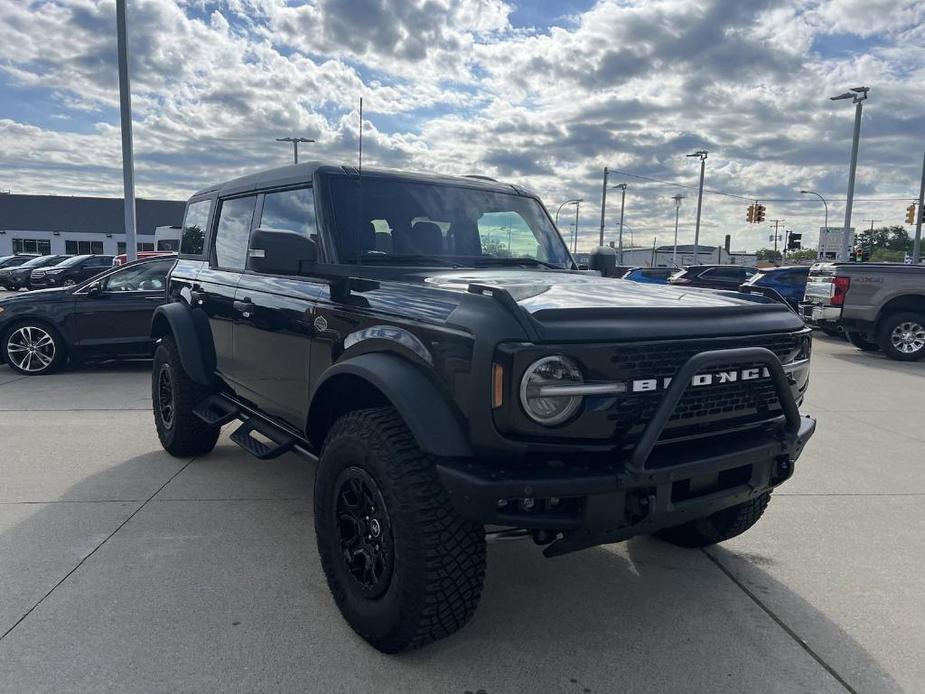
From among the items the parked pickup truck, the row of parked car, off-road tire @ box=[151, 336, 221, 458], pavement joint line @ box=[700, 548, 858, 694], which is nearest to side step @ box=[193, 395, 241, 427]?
off-road tire @ box=[151, 336, 221, 458]

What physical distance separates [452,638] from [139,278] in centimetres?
811

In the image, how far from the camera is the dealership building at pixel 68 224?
218ft

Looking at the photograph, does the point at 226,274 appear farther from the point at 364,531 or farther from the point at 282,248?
the point at 364,531

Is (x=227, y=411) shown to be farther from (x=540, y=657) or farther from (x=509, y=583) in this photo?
(x=540, y=657)

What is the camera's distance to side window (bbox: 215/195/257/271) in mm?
4422

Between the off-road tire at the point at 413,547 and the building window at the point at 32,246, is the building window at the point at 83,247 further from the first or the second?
the off-road tire at the point at 413,547

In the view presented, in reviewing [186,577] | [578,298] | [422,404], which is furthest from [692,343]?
[186,577]

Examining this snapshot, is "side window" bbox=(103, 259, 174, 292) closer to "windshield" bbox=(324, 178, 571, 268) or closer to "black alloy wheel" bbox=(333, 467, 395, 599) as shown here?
"windshield" bbox=(324, 178, 571, 268)

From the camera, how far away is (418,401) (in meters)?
2.49

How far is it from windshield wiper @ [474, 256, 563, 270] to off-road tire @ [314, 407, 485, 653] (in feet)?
4.32

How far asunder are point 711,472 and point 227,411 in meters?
3.23

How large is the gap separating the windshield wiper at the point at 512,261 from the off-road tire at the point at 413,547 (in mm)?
1318

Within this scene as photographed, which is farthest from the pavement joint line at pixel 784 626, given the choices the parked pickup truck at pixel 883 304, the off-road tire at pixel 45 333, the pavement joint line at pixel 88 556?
the parked pickup truck at pixel 883 304

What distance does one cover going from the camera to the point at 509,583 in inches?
133
